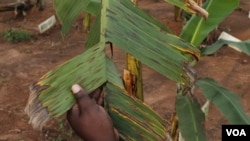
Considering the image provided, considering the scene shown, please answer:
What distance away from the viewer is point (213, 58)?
3.79m

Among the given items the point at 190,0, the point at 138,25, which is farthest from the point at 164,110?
the point at 138,25

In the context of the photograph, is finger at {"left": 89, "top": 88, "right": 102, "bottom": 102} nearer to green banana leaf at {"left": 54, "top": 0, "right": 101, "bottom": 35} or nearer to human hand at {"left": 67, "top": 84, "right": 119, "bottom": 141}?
human hand at {"left": 67, "top": 84, "right": 119, "bottom": 141}

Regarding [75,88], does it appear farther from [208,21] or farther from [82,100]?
[208,21]

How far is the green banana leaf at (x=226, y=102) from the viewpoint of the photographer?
1440mm

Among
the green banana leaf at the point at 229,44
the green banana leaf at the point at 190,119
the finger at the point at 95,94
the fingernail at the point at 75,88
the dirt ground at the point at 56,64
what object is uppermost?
the fingernail at the point at 75,88

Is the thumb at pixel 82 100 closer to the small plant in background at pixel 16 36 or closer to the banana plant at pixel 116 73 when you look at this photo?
the banana plant at pixel 116 73

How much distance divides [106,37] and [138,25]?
5.1 inches

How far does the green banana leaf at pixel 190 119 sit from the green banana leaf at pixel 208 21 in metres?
0.40

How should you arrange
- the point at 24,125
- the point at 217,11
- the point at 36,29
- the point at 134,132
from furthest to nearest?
the point at 36,29, the point at 24,125, the point at 217,11, the point at 134,132

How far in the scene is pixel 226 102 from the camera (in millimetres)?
1478

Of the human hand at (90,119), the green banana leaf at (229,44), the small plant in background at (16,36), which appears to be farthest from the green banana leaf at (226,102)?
the small plant in background at (16,36)

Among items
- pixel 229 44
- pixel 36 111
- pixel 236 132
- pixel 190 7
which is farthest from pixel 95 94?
pixel 229 44

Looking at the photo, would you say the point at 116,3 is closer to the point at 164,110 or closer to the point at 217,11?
the point at 217,11

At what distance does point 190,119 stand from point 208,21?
54 centimetres
